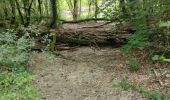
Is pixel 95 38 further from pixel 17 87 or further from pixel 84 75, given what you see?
pixel 17 87

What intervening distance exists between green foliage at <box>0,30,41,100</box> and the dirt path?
33cm

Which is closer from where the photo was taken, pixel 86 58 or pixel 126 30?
pixel 86 58

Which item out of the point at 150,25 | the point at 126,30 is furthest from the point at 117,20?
the point at 150,25

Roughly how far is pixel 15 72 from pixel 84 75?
172 cm

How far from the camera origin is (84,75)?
326 inches

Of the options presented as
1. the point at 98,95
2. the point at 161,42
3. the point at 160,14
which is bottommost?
the point at 98,95

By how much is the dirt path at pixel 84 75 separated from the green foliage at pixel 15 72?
0.33 metres

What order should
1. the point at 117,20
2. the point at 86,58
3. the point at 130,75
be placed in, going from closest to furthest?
the point at 130,75 < the point at 86,58 < the point at 117,20

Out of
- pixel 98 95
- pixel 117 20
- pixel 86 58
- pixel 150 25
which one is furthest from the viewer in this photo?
pixel 117 20

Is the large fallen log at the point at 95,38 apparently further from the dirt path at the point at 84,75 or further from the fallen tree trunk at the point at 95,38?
the dirt path at the point at 84,75

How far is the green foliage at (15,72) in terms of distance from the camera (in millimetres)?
6844

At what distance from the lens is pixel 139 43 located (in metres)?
8.43

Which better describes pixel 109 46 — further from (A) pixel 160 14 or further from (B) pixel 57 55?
(A) pixel 160 14

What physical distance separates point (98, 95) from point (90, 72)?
1.38 metres
